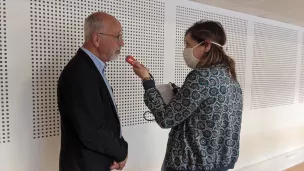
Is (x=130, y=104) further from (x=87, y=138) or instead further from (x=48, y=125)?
(x=87, y=138)

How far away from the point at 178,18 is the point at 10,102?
5.13 ft

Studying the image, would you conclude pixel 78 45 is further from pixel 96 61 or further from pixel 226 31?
pixel 226 31

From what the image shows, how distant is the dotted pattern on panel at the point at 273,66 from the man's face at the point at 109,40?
7.53 ft

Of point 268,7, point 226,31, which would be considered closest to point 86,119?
point 226,31

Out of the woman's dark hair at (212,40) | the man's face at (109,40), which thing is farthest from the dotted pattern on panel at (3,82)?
the woman's dark hair at (212,40)

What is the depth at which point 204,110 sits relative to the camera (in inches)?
51.8

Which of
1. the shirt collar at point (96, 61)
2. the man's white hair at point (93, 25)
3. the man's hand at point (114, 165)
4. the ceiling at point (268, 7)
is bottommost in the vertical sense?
the man's hand at point (114, 165)

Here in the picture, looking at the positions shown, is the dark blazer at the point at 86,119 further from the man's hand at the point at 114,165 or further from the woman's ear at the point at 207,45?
the woman's ear at the point at 207,45

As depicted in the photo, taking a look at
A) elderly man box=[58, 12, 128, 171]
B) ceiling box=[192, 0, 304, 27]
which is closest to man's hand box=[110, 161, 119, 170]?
elderly man box=[58, 12, 128, 171]

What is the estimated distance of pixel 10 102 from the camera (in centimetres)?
164

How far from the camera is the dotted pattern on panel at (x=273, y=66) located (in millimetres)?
3355

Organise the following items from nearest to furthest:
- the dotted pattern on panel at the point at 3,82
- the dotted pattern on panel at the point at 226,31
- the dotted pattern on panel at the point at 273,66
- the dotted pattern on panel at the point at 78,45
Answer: the dotted pattern on panel at the point at 3,82 → the dotted pattern on panel at the point at 78,45 → the dotted pattern on panel at the point at 226,31 → the dotted pattern on panel at the point at 273,66

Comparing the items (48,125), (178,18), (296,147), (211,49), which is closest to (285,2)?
(178,18)

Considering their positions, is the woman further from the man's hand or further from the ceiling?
the ceiling
